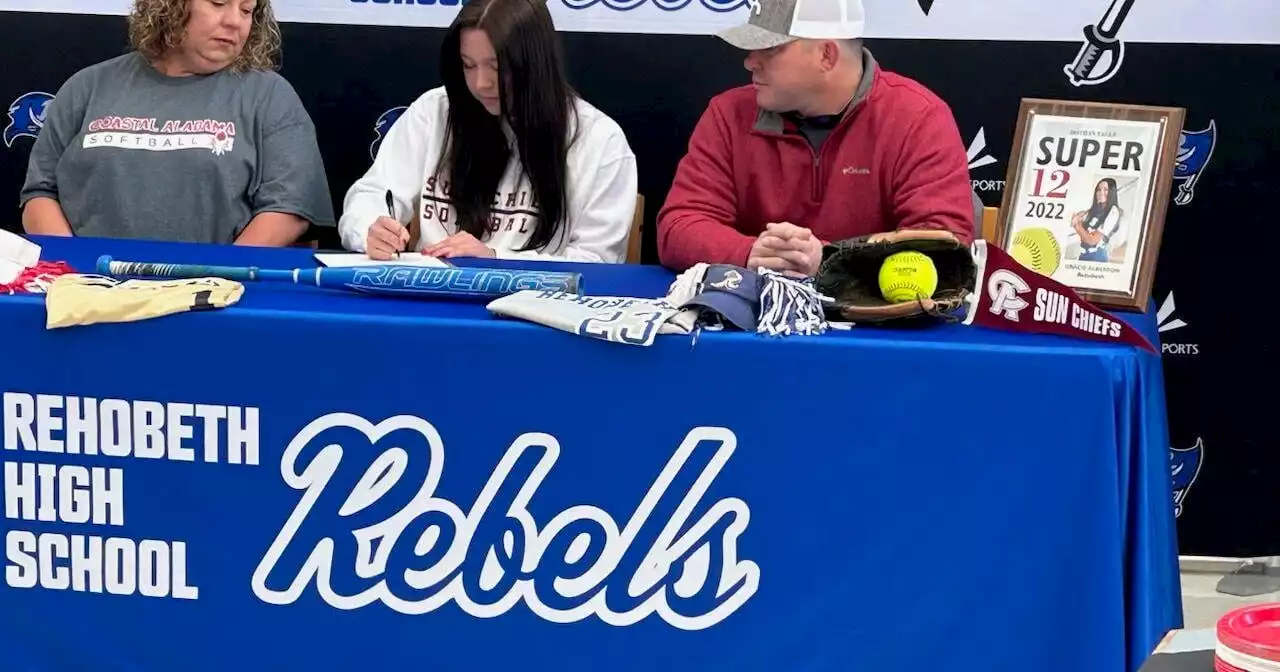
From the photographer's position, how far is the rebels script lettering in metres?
1.75

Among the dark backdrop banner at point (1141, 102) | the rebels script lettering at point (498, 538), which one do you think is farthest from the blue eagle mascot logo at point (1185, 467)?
the rebels script lettering at point (498, 538)

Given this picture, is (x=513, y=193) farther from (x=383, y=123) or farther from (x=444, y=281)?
(x=444, y=281)

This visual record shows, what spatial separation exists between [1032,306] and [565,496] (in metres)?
0.63

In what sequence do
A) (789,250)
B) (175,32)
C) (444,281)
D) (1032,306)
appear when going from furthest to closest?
(175,32), (789,250), (444,281), (1032,306)

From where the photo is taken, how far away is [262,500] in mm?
1803

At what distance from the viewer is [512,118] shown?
269 cm

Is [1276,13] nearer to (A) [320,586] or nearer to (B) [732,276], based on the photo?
(B) [732,276]

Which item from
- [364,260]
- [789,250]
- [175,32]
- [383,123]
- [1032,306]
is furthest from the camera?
[383,123]

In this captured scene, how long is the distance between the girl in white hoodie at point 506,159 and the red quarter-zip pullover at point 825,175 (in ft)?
0.88

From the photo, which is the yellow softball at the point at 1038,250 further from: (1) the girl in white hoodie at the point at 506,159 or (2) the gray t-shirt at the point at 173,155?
(2) the gray t-shirt at the point at 173,155

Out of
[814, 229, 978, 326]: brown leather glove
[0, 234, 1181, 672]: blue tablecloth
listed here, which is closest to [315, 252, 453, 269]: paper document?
[0, 234, 1181, 672]: blue tablecloth

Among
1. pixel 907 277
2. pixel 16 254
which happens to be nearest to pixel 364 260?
pixel 16 254

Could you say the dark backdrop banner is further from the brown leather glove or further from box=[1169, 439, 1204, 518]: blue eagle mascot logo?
the brown leather glove

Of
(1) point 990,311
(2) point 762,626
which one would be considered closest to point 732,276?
(1) point 990,311
